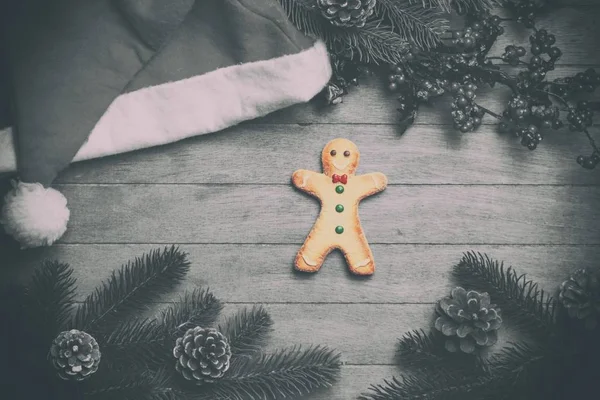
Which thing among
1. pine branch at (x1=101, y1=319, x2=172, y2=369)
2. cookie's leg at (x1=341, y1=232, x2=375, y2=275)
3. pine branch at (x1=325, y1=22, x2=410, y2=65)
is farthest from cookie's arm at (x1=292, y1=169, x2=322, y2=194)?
pine branch at (x1=101, y1=319, x2=172, y2=369)

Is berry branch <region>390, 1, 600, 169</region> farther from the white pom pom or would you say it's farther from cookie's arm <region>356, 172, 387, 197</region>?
the white pom pom

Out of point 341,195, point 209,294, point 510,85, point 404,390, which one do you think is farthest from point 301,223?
point 510,85

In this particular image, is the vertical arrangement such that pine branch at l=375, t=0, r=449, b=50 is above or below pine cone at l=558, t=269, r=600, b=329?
above

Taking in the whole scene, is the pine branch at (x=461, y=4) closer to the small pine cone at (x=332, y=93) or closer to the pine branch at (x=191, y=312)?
the small pine cone at (x=332, y=93)

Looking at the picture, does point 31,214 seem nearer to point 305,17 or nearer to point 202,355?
point 202,355

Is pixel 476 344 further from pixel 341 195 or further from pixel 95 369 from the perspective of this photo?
pixel 95 369
